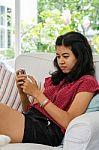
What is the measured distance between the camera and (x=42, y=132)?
1.65m

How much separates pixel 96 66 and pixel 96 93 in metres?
0.30

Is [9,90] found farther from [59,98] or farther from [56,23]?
[56,23]

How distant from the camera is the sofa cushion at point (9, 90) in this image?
7.22 feet

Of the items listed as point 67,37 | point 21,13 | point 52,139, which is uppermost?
point 21,13

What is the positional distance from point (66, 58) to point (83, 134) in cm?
62

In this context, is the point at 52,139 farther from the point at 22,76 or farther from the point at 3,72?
the point at 3,72

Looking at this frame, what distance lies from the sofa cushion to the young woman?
0.28 meters

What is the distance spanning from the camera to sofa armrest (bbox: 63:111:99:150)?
4.39 feet

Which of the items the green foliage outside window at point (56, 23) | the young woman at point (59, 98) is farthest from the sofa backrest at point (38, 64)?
the green foliage outside window at point (56, 23)

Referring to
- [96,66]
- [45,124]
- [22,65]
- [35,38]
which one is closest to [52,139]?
[45,124]

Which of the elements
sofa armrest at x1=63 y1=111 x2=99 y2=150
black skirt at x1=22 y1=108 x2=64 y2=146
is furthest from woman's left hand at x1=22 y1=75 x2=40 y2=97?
sofa armrest at x1=63 y1=111 x2=99 y2=150

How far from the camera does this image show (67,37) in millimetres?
1843

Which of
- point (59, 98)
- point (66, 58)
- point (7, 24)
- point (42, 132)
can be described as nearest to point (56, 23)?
point (7, 24)

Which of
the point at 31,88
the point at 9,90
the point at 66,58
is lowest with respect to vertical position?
the point at 9,90
